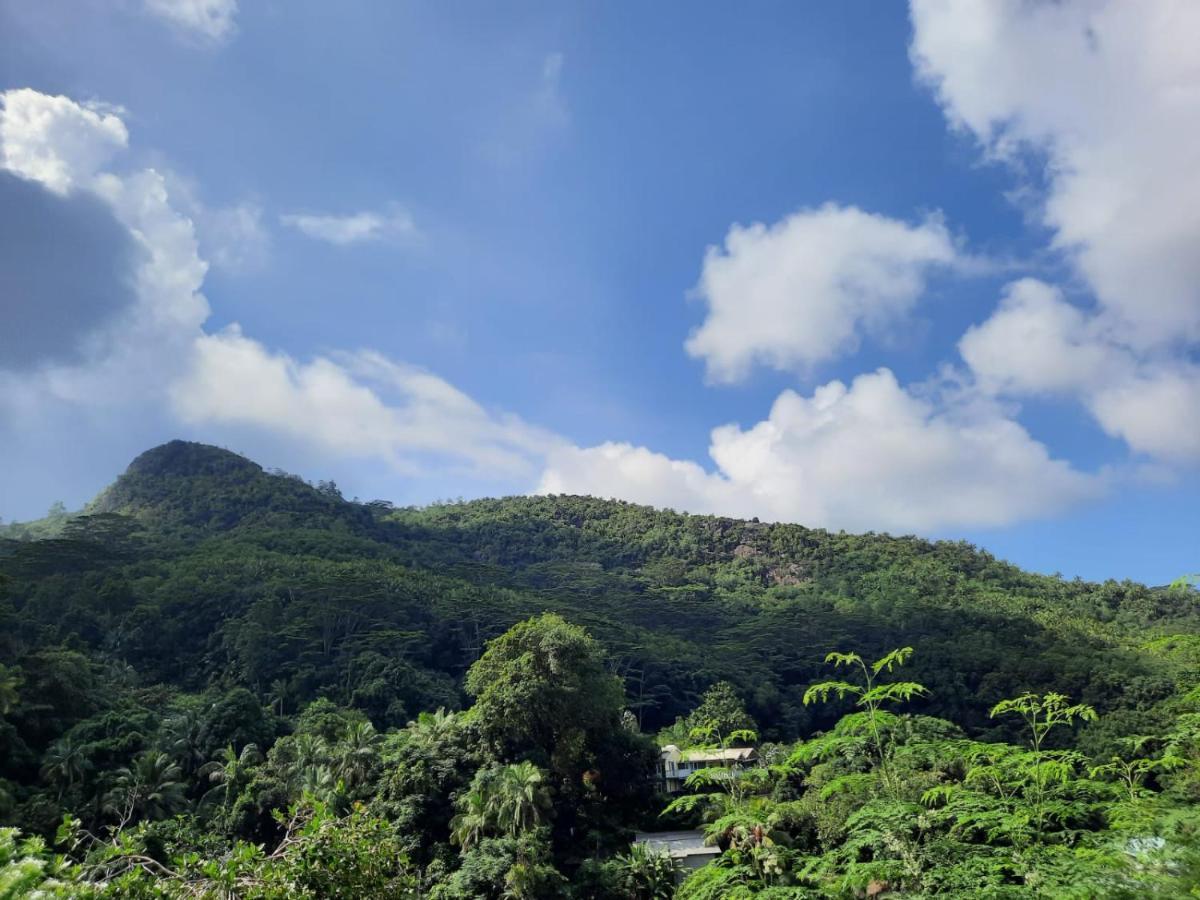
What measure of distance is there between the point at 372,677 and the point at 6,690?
2251cm

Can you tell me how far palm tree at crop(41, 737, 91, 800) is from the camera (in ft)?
96.6

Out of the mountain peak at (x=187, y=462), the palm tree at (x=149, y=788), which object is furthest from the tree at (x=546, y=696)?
the mountain peak at (x=187, y=462)

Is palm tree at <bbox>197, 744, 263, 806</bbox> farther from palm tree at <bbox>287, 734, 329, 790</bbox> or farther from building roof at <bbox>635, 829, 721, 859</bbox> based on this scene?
building roof at <bbox>635, 829, 721, 859</bbox>

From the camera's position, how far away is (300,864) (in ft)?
23.2

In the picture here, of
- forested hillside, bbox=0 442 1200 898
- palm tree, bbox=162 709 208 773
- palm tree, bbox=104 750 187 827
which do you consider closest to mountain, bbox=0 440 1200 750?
forested hillside, bbox=0 442 1200 898

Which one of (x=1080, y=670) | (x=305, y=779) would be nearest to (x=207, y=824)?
(x=305, y=779)

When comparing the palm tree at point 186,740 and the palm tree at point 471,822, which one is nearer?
the palm tree at point 471,822

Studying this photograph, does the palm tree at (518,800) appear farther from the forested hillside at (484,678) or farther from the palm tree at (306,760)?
the palm tree at (306,760)

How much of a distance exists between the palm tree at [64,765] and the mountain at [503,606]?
1349 centimetres

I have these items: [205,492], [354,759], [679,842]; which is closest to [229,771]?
[354,759]

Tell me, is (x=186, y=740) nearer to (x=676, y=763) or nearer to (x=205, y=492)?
(x=676, y=763)

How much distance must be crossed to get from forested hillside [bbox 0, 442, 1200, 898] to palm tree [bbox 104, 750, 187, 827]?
16 centimetres

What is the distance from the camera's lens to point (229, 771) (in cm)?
3244

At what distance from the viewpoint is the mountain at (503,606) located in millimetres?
52500
